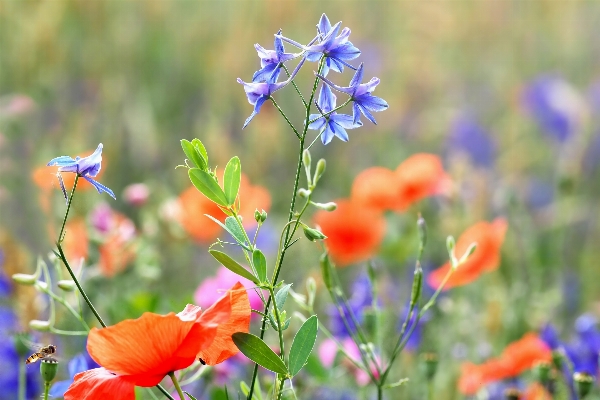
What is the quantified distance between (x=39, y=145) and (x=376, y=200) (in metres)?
0.57

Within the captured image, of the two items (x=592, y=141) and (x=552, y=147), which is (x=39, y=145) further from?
(x=592, y=141)

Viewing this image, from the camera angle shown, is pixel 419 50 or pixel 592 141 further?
pixel 419 50

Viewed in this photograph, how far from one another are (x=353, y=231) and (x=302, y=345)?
799 mm

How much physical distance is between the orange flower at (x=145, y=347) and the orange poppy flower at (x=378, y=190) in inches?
26.9

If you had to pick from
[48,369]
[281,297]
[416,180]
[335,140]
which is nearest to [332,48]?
[281,297]

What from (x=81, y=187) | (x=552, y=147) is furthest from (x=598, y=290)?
(x=81, y=187)

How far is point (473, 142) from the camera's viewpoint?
7.75ft

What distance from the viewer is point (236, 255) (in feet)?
4.77

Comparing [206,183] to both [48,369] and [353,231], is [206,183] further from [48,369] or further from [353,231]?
[353,231]

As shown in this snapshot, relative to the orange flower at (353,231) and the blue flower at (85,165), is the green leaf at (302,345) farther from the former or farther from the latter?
the orange flower at (353,231)

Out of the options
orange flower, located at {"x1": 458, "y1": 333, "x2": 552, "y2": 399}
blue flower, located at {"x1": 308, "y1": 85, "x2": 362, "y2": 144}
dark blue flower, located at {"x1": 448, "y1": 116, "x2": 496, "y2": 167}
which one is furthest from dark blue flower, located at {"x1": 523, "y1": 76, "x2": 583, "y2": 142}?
blue flower, located at {"x1": 308, "y1": 85, "x2": 362, "y2": 144}

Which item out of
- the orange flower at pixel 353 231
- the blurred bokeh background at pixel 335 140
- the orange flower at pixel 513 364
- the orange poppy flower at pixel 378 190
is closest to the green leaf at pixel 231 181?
the blurred bokeh background at pixel 335 140

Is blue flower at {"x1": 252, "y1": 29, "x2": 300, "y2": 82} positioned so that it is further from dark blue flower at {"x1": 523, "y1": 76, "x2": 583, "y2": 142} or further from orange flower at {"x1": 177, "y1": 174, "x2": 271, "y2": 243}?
dark blue flower at {"x1": 523, "y1": 76, "x2": 583, "y2": 142}

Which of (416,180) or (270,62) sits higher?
(416,180)
